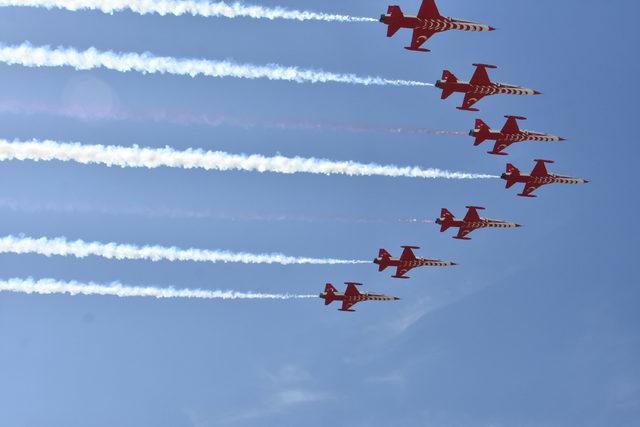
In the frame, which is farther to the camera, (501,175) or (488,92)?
(501,175)

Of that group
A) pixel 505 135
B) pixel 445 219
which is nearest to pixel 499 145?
pixel 505 135

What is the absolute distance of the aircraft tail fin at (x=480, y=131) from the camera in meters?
111

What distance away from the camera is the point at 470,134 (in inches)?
4358

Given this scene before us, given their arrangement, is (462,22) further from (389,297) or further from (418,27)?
(389,297)

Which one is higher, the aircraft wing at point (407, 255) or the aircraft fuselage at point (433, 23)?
the aircraft fuselage at point (433, 23)

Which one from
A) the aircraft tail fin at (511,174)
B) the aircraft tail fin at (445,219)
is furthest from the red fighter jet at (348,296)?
the aircraft tail fin at (511,174)

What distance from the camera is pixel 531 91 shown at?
10931 centimetres

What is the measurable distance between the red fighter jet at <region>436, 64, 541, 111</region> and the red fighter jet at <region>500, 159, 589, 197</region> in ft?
34.0

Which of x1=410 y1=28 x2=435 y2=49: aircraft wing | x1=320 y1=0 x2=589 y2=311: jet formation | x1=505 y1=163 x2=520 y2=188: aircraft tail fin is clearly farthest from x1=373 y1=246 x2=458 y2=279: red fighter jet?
x1=410 y1=28 x2=435 y2=49: aircraft wing

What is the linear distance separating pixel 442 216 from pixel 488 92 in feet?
51.6

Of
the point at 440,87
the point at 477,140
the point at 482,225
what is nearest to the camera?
the point at 440,87

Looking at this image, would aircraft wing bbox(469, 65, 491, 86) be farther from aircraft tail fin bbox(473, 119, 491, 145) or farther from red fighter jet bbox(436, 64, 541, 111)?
aircraft tail fin bbox(473, 119, 491, 145)

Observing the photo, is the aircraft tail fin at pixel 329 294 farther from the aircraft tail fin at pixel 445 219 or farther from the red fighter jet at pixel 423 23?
the red fighter jet at pixel 423 23

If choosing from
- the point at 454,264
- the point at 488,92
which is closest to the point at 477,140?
the point at 488,92
